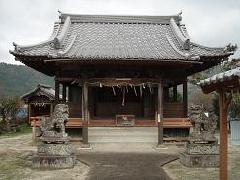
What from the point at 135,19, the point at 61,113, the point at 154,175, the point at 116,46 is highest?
the point at 135,19

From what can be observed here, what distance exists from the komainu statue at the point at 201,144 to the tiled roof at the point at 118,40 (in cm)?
485

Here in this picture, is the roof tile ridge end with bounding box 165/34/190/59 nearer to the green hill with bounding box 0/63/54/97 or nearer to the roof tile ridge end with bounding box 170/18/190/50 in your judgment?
the roof tile ridge end with bounding box 170/18/190/50

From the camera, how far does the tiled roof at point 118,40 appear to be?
68.9ft

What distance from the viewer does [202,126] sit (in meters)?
15.6

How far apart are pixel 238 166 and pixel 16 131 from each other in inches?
878

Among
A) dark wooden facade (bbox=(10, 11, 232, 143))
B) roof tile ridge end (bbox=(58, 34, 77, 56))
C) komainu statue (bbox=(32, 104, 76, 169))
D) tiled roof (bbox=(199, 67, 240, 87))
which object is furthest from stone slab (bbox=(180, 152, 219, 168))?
roof tile ridge end (bbox=(58, 34, 77, 56))

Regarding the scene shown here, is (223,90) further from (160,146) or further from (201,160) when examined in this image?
(160,146)

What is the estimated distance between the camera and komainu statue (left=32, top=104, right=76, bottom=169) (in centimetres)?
1461

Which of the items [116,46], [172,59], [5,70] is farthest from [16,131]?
[5,70]

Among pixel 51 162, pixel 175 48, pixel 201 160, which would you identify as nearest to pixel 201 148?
pixel 201 160

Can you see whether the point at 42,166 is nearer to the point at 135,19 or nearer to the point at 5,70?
the point at 135,19

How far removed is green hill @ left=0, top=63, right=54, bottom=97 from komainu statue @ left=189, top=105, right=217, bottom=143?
3455 inches

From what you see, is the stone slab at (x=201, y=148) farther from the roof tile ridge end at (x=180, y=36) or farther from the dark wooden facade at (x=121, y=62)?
the roof tile ridge end at (x=180, y=36)

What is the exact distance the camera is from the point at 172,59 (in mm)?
19859
